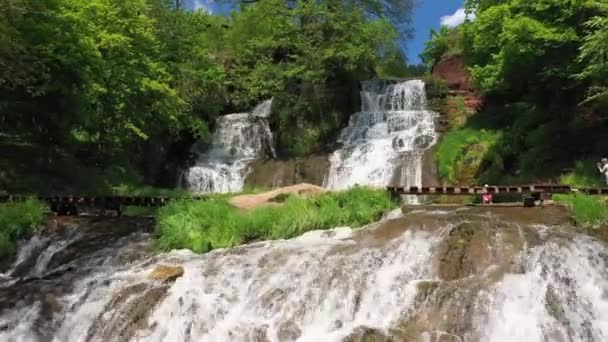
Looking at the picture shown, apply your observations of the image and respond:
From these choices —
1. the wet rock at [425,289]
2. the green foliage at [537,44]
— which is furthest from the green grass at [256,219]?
the green foliage at [537,44]

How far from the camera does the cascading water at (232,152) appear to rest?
27339 mm

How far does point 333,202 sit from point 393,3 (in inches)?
922

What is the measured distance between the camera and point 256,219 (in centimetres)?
1473

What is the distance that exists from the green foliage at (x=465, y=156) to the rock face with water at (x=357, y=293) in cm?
1019

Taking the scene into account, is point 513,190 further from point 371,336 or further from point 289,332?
point 289,332

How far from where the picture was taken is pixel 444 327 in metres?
9.09

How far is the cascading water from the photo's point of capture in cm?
2734

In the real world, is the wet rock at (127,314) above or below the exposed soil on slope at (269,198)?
below

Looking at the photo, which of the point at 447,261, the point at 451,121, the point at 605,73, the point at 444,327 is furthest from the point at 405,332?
the point at 451,121

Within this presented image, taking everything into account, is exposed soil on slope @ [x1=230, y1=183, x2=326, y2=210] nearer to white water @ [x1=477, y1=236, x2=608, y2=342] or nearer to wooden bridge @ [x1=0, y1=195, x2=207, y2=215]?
wooden bridge @ [x1=0, y1=195, x2=207, y2=215]

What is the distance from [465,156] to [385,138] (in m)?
4.58

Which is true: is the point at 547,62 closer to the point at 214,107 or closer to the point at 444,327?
the point at 444,327

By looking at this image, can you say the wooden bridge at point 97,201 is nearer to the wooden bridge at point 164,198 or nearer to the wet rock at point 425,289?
the wooden bridge at point 164,198

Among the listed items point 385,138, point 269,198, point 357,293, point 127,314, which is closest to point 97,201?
point 269,198
